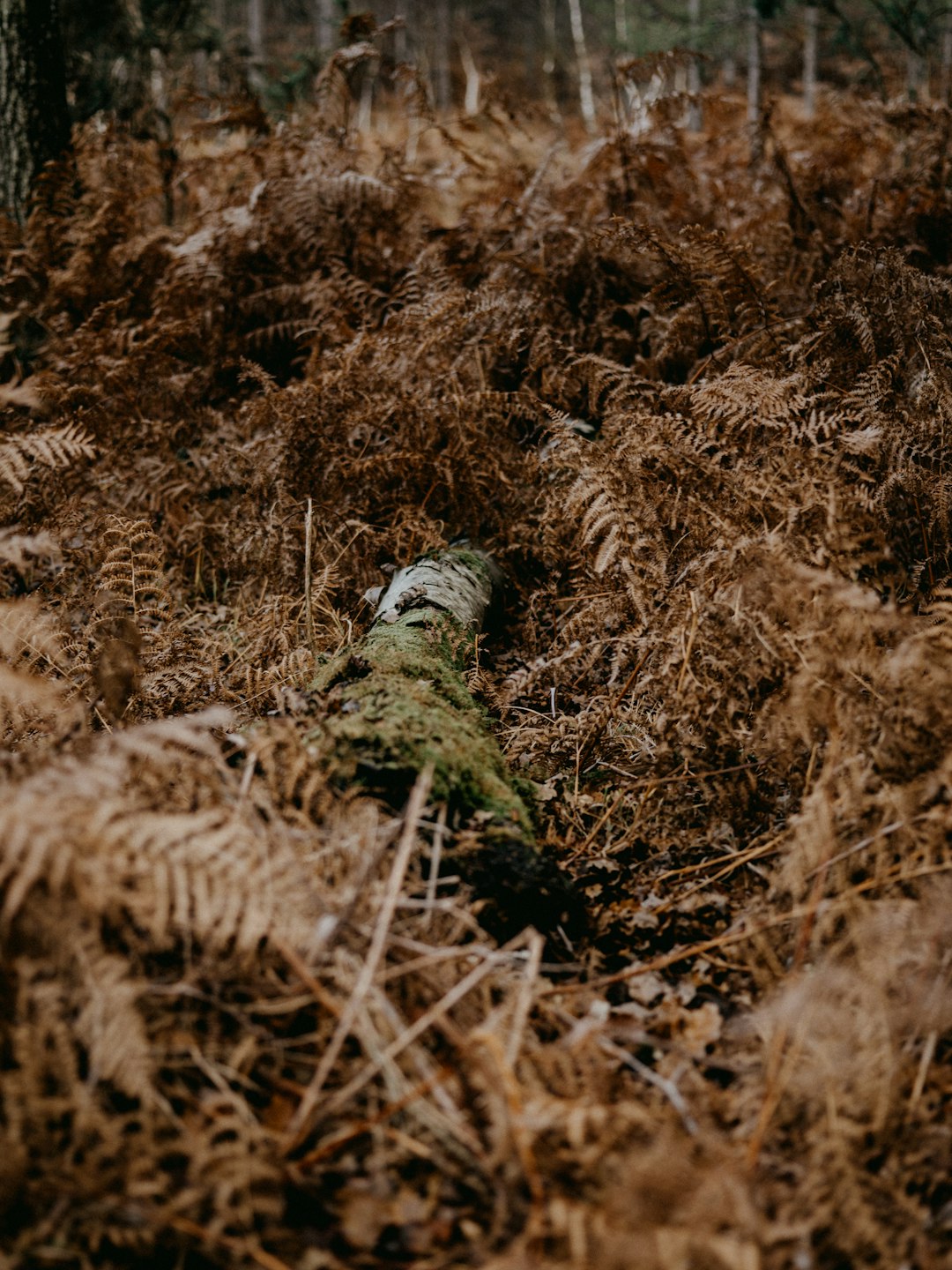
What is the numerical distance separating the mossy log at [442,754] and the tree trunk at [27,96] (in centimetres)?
459

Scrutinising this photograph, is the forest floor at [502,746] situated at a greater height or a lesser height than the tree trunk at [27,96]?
lesser

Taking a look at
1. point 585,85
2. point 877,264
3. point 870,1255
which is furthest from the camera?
point 585,85

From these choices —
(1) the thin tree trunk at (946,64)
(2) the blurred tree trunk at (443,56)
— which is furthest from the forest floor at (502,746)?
(2) the blurred tree trunk at (443,56)

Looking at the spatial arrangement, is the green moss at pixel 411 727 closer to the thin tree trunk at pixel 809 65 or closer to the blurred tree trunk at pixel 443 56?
the thin tree trunk at pixel 809 65

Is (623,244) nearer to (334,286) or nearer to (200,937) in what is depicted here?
(334,286)

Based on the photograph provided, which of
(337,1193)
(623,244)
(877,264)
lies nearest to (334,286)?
(623,244)

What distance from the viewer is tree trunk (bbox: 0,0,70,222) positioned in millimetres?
5172

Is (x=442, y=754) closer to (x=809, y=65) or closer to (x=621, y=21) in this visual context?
(x=809, y=65)

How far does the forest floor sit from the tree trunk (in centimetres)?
48

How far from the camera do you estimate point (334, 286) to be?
4.86 metres

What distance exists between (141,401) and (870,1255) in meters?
4.45

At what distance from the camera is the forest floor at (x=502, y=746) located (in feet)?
4.67

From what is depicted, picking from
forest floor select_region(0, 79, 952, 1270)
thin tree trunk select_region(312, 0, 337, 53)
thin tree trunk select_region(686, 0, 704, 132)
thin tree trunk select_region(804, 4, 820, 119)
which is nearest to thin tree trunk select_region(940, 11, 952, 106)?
thin tree trunk select_region(804, 4, 820, 119)

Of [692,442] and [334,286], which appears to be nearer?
[692,442]
